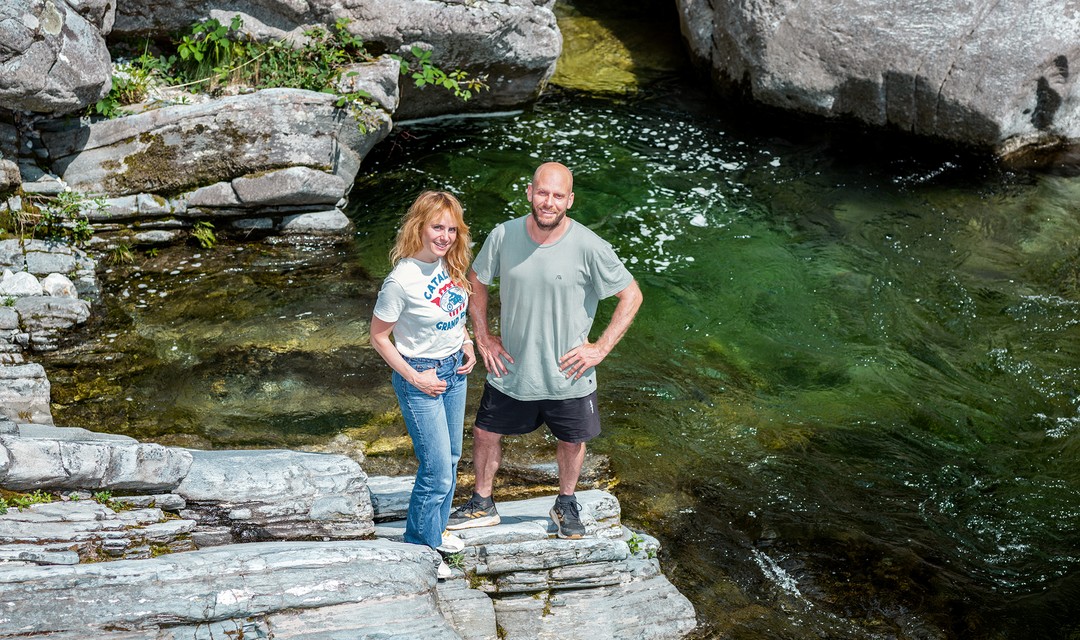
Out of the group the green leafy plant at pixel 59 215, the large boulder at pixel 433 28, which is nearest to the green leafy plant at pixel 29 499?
the green leafy plant at pixel 59 215

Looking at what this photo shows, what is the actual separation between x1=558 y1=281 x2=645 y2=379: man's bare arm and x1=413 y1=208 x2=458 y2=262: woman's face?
845 millimetres

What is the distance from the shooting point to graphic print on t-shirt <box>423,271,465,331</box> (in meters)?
4.68

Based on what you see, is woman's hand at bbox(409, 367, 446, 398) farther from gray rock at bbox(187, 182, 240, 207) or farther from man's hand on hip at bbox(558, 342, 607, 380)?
gray rock at bbox(187, 182, 240, 207)

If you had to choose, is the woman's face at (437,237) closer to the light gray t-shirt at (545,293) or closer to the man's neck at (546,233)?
the light gray t-shirt at (545,293)

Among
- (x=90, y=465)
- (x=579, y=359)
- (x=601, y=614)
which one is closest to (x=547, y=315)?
(x=579, y=359)

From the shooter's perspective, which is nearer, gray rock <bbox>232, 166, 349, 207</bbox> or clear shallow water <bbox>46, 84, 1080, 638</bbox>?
clear shallow water <bbox>46, 84, 1080, 638</bbox>

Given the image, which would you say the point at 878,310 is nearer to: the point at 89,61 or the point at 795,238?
the point at 795,238

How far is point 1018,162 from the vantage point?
38.9ft

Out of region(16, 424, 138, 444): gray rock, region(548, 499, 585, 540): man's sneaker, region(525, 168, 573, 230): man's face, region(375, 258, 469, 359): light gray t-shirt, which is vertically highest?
region(525, 168, 573, 230): man's face

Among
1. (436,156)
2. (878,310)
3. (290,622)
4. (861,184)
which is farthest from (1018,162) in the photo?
(290,622)

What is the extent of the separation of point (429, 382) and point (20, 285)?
17.0ft

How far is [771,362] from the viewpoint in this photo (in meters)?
8.19

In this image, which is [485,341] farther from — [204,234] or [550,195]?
[204,234]

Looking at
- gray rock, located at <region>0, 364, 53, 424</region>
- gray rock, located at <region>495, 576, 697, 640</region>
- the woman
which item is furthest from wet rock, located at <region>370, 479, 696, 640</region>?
gray rock, located at <region>0, 364, 53, 424</region>
